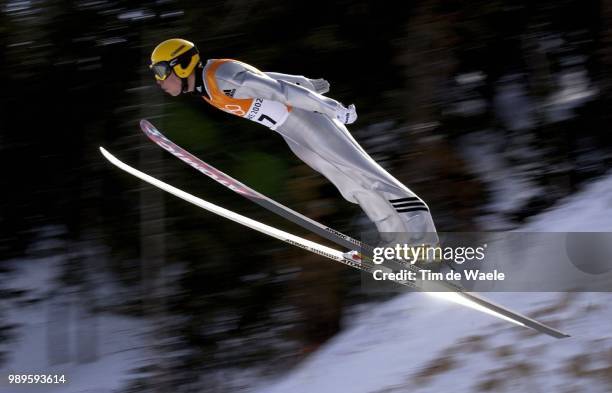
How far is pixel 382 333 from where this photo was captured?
6914mm

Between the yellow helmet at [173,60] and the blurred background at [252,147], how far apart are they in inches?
124

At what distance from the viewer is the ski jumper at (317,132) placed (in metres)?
4.87

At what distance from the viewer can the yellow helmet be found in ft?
16.2

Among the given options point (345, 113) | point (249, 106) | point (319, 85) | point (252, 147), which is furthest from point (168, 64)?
point (252, 147)

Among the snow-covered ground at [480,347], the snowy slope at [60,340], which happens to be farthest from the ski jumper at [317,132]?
the snowy slope at [60,340]

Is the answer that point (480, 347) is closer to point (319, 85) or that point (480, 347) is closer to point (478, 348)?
point (478, 348)

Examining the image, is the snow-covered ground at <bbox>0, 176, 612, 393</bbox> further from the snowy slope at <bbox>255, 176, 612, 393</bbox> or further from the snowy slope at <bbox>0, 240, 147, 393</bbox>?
the snowy slope at <bbox>0, 240, 147, 393</bbox>

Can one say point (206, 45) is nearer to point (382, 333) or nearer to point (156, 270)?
point (156, 270)

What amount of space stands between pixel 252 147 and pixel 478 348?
3164mm

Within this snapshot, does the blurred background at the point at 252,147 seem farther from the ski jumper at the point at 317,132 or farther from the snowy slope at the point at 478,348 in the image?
the ski jumper at the point at 317,132

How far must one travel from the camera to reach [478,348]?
241 inches

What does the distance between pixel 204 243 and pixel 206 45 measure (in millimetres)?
1795

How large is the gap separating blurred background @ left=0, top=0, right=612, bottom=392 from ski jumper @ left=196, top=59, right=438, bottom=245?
2.90 metres

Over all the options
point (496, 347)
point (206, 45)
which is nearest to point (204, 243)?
point (206, 45)
